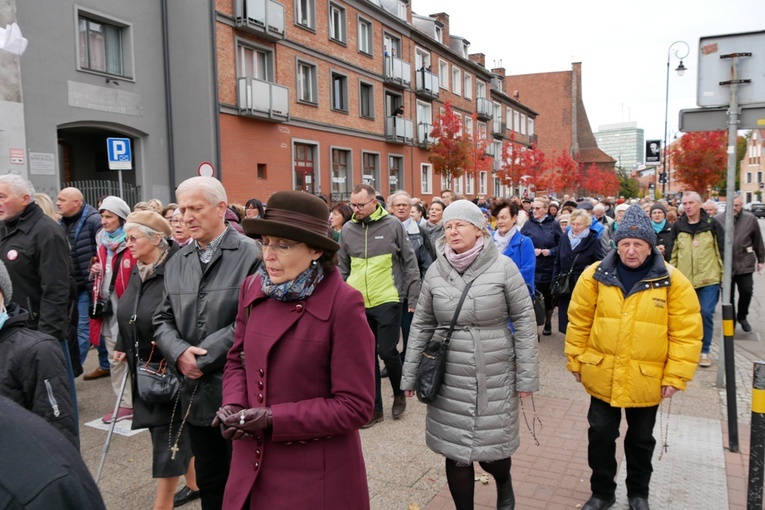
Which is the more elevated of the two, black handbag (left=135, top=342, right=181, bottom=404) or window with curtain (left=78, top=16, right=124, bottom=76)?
window with curtain (left=78, top=16, right=124, bottom=76)

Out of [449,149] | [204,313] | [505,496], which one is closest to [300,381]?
[204,313]

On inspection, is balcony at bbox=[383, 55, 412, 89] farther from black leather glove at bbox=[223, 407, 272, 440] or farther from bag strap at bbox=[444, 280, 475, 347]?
black leather glove at bbox=[223, 407, 272, 440]

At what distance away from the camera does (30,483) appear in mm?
1074

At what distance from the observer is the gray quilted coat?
3523 millimetres

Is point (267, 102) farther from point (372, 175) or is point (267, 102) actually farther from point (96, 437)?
point (96, 437)

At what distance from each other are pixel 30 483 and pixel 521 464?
420 cm

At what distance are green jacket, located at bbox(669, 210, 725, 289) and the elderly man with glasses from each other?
14.3 ft

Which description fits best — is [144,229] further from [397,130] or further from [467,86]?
[467,86]

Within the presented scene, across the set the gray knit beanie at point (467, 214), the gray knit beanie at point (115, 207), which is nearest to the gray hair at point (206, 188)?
the gray knit beanie at point (467, 214)

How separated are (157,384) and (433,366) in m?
1.64

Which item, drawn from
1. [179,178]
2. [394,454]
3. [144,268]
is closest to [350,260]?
[394,454]

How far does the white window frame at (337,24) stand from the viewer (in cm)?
2502

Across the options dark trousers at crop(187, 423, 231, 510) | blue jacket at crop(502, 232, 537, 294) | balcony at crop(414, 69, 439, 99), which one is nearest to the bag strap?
dark trousers at crop(187, 423, 231, 510)

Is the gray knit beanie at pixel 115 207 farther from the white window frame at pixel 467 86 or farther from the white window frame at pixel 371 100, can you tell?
the white window frame at pixel 467 86
